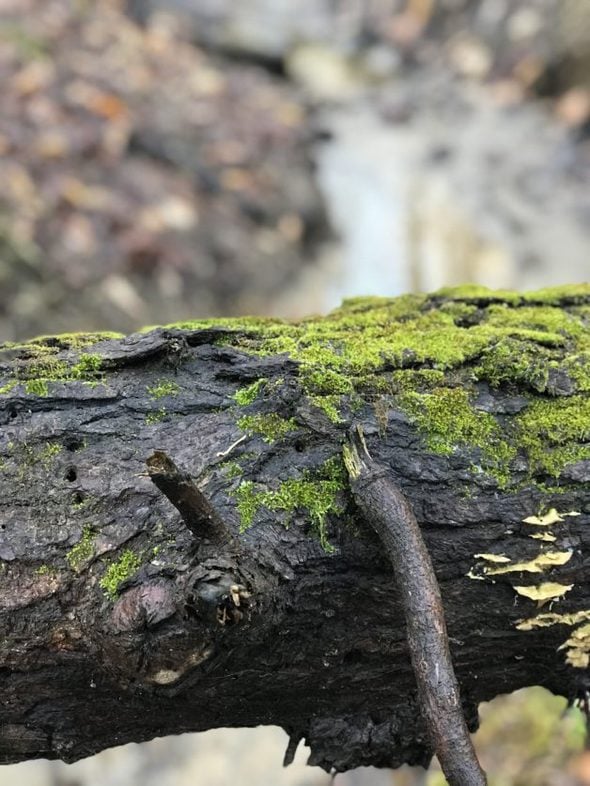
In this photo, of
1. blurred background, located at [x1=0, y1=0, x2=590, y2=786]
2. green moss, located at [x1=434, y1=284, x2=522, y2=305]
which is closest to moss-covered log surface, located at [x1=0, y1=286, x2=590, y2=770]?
green moss, located at [x1=434, y1=284, x2=522, y2=305]

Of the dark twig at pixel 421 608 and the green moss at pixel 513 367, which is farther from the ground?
the green moss at pixel 513 367

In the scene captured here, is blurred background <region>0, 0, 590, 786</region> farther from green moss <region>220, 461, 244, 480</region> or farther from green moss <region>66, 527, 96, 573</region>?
green moss <region>66, 527, 96, 573</region>

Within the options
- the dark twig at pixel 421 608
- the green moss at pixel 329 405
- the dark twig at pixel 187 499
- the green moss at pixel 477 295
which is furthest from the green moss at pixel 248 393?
the green moss at pixel 477 295

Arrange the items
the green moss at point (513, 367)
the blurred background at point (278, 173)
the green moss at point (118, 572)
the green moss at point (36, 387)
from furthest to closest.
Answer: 1. the blurred background at point (278, 173)
2. the green moss at point (513, 367)
3. the green moss at point (36, 387)
4. the green moss at point (118, 572)

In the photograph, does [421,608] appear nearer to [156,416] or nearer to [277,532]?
[277,532]

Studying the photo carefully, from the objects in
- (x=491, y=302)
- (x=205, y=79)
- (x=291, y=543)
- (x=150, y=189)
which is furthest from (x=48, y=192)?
(x=291, y=543)

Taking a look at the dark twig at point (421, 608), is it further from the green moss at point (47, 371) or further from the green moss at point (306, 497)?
the green moss at point (47, 371)

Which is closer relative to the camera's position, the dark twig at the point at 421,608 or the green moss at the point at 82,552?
the dark twig at the point at 421,608
